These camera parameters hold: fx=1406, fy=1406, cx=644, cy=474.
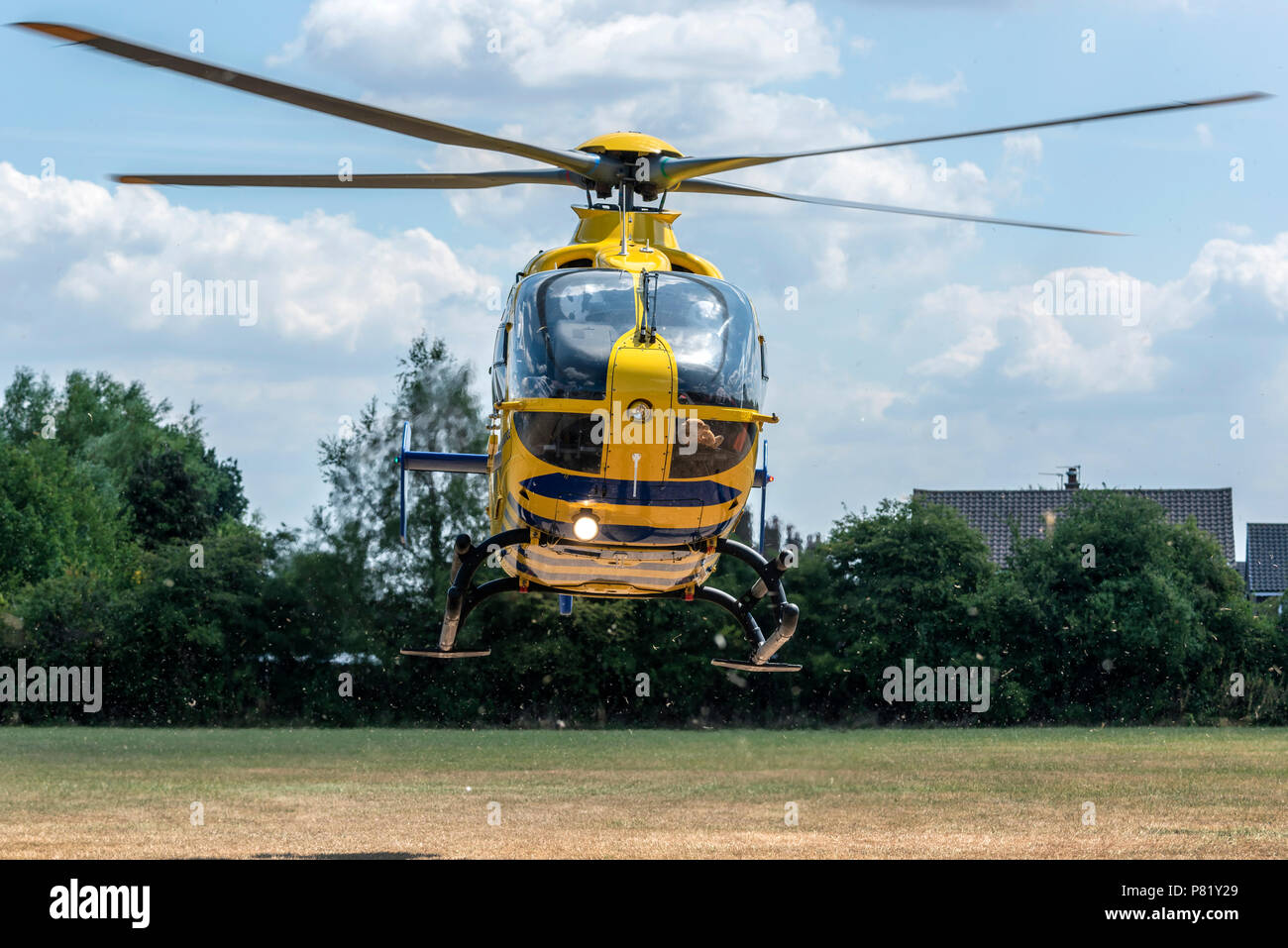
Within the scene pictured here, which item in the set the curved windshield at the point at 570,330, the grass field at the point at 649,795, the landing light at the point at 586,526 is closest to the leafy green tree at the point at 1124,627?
the grass field at the point at 649,795

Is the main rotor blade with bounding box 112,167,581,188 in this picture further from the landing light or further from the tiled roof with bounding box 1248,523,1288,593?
the tiled roof with bounding box 1248,523,1288,593

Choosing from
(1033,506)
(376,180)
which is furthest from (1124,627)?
(376,180)

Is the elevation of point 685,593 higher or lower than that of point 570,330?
lower

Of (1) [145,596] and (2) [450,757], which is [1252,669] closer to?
(2) [450,757]

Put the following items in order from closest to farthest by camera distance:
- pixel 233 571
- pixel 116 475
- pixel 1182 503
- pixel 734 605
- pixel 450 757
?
1. pixel 734 605
2. pixel 450 757
3. pixel 233 571
4. pixel 1182 503
5. pixel 116 475

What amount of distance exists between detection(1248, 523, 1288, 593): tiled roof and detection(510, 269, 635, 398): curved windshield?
52.4m

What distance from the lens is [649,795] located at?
1984 centimetres

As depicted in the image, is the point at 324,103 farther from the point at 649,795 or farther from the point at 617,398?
the point at 649,795

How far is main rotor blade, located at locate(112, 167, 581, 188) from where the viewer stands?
1252 centimetres

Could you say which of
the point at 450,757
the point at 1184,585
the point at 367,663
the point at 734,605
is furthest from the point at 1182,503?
the point at 734,605

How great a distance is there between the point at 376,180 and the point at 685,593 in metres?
4.74

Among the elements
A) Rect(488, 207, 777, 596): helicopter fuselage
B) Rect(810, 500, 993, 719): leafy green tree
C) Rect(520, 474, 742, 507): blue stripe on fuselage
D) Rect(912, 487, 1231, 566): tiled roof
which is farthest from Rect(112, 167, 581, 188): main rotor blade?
Rect(912, 487, 1231, 566): tiled roof
